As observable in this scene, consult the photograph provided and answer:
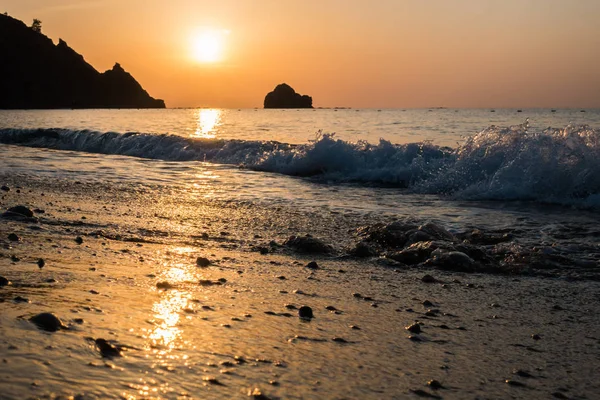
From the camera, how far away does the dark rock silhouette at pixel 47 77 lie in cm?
13325

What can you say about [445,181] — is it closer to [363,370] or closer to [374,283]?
[374,283]

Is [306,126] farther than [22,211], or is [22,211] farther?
[306,126]

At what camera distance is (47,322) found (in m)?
2.71

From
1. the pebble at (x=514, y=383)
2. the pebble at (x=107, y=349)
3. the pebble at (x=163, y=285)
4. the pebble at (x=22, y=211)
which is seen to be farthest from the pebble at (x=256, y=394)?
the pebble at (x=22, y=211)

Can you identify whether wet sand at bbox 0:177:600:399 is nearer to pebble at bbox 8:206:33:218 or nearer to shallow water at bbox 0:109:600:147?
pebble at bbox 8:206:33:218

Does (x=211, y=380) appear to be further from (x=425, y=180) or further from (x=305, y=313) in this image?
(x=425, y=180)

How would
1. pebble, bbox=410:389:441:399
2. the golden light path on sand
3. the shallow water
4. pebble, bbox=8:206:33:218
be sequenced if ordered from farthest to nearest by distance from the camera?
1. the shallow water
2. pebble, bbox=8:206:33:218
3. pebble, bbox=410:389:441:399
4. the golden light path on sand

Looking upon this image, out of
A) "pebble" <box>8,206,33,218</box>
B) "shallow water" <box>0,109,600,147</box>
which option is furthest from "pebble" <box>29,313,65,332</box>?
"shallow water" <box>0,109,600,147</box>

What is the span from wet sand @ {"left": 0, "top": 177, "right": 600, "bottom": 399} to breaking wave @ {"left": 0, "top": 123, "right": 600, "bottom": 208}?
6.19m

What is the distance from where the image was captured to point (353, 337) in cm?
314

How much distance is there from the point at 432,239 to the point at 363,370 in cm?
374

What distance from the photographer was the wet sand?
2340 millimetres

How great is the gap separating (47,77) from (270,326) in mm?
156394

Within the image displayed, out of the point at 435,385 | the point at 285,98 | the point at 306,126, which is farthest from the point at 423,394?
the point at 285,98
